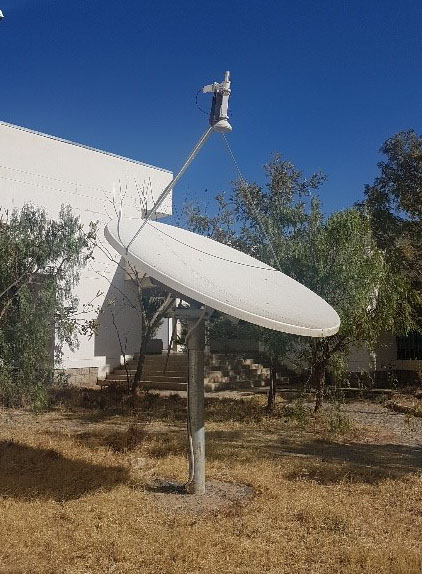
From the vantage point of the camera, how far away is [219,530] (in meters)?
5.18

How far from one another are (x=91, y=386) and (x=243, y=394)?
4410 millimetres

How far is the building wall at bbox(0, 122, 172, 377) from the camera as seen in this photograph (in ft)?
52.5

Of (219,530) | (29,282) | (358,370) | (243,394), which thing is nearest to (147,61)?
(29,282)

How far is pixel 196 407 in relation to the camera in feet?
21.2

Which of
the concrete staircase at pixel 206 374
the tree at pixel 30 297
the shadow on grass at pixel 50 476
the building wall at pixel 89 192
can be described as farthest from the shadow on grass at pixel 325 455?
→ the building wall at pixel 89 192

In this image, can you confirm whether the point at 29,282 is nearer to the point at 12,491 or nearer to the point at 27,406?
the point at 27,406

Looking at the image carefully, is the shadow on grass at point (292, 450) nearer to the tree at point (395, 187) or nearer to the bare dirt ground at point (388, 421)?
the bare dirt ground at point (388, 421)

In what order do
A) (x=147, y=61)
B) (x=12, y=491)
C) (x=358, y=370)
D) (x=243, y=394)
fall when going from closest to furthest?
(x=12, y=491), (x=147, y=61), (x=243, y=394), (x=358, y=370)

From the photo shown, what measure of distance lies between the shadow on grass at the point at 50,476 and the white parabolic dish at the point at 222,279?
2.57 meters

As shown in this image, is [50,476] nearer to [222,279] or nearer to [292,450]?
[222,279]

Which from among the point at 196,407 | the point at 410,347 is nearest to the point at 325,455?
the point at 196,407

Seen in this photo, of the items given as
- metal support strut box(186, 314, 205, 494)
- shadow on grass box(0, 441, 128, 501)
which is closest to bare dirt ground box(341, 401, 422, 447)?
metal support strut box(186, 314, 205, 494)

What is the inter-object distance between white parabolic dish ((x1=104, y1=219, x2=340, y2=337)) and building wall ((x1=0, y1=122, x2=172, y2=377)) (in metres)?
8.51

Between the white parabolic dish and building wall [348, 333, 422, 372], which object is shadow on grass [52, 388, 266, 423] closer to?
the white parabolic dish
